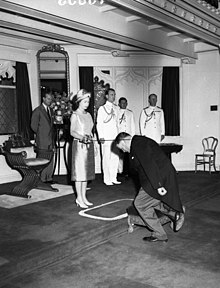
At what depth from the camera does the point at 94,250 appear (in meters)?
3.85

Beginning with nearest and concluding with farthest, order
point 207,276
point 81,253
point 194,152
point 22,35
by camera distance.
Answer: point 207,276, point 81,253, point 22,35, point 194,152

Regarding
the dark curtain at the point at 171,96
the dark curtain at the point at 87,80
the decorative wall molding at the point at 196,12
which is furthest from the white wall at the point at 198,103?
the dark curtain at the point at 87,80

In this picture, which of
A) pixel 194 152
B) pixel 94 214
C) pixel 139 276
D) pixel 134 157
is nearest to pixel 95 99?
pixel 194 152

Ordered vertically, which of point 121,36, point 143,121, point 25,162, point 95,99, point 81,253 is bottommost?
point 81,253

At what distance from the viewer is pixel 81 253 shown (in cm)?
377

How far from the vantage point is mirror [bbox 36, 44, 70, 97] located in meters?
7.45

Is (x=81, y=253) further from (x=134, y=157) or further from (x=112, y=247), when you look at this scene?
(x=134, y=157)

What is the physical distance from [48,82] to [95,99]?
1126mm

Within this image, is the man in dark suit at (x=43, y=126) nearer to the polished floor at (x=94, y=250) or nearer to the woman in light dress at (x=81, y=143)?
the polished floor at (x=94, y=250)

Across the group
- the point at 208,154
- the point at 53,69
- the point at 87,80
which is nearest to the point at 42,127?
the point at 53,69

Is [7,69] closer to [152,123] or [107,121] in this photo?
[107,121]

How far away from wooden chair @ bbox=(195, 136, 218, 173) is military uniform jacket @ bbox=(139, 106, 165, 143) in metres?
1.23

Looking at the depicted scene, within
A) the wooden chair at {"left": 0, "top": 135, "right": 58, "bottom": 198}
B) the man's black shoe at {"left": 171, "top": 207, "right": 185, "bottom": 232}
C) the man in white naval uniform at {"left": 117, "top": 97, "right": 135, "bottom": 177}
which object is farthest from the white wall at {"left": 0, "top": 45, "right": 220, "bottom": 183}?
the man's black shoe at {"left": 171, "top": 207, "right": 185, "bottom": 232}

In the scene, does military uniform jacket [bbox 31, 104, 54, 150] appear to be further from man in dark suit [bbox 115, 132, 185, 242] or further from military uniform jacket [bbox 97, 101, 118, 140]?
man in dark suit [bbox 115, 132, 185, 242]
